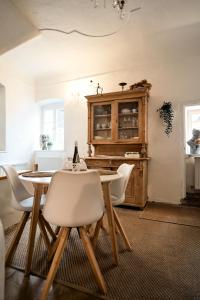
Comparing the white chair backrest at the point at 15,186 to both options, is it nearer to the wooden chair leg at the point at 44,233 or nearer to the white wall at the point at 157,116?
the wooden chair leg at the point at 44,233

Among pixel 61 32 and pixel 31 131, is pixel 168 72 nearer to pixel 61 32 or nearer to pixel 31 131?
pixel 61 32

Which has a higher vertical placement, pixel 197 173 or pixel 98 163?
pixel 98 163

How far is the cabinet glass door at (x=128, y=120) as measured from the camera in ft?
12.0

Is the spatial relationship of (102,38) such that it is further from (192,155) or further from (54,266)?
(54,266)

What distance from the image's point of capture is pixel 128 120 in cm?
374

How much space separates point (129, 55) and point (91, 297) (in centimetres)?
384

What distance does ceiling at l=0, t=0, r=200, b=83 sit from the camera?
8.30 feet

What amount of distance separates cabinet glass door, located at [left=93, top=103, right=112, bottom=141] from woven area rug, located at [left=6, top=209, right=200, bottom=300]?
202 centimetres

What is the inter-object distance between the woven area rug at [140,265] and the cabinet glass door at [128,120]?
184 cm

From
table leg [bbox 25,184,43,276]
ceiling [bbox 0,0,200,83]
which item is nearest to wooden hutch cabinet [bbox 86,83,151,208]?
ceiling [bbox 0,0,200,83]

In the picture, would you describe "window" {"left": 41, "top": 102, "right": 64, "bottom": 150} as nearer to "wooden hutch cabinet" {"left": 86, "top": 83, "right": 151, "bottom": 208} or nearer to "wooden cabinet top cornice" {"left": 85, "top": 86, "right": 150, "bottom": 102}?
"wooden hutch cabinet" {"left": 86, "top": 83, "right": 151, "bottom": 208}

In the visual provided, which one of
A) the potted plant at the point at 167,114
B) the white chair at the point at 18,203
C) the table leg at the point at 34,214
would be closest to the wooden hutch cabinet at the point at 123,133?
the potted plant at the point at 167,114

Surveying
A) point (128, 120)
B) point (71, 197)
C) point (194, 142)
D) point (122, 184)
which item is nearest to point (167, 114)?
point (128, 120)

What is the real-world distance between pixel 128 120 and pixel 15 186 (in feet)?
8.20
